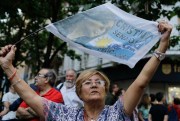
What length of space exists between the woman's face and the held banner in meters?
0.36

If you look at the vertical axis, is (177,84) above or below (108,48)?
above

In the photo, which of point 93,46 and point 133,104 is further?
point 93,46

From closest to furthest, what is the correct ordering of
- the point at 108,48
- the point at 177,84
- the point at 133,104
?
the point at 133,104
the point at 108,48
the point at 177,84

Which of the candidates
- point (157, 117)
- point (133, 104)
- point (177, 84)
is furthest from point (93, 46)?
point (177, 84)

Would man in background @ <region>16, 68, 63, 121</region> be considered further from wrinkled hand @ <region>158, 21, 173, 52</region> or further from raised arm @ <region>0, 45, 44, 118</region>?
wrinkled hand @ <region>158, 21, 173, 52</region>

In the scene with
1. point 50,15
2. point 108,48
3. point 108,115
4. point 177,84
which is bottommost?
point 108,115

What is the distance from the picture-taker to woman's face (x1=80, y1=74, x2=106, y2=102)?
10.3ft

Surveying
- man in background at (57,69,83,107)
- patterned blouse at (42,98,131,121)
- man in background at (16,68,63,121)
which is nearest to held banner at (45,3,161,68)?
patterned blouse at (42,98,131,121)

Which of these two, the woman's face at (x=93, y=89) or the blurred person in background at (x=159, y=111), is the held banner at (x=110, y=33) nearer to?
the woman's face at (x=93, y=89)

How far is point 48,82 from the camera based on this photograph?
5125 mm

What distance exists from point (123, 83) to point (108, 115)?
64.9 ft

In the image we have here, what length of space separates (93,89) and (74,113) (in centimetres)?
26

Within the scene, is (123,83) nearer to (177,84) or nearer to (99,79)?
(177,84)

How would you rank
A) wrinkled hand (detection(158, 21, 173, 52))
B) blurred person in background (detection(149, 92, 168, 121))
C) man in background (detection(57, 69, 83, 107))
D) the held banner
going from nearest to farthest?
wrinkled hand (detection(158, 21, 173, 52)) < the held banner < man in background (detection(57, 69, 83, 107)) < blurred person in background (detection(149, 92, 168, 121))
